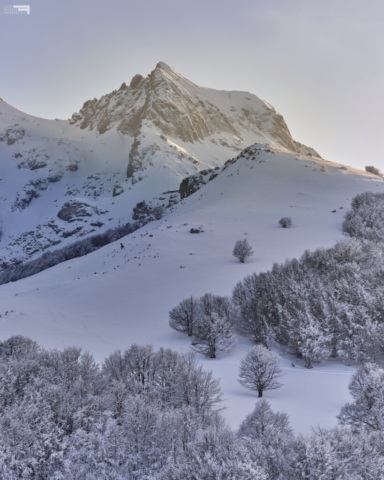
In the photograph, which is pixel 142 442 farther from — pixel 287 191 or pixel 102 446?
pixel 287 191

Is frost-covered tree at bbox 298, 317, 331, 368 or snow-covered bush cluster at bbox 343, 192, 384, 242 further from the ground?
snow-covered bush cluster at bbox 343, 192, 384, 242

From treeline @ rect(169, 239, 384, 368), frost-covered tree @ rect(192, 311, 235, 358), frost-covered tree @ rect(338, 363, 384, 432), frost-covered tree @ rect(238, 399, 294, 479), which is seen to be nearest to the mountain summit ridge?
treeline @ rect(169, 239, 384, 368)

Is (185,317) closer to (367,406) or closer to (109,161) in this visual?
(367,406)

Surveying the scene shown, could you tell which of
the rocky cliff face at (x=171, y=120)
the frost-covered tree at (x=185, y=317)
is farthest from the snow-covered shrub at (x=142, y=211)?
the frost-covered tree at (x=185, y=317)

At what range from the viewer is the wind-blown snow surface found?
53.2 ft

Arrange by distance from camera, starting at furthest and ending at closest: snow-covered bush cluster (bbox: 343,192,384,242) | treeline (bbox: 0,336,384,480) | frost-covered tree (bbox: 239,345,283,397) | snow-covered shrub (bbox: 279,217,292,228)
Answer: snow-covered shrub (bbox: 279,217,292,228) → snow-covered bush cluster (bbox: 343,192,384,242) → frost-covered tree (bbox: 239,345,283,397) → treeline (bbox: 0,336,384,480)

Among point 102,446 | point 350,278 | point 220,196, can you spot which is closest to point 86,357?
point 102,446

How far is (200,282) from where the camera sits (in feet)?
105

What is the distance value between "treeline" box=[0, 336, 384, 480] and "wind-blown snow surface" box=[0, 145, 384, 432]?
2.16 meters

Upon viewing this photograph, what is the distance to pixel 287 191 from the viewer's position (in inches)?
2534

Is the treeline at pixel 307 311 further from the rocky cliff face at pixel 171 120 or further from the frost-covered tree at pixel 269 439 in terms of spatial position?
the rocky cliff face at pixel 171 120

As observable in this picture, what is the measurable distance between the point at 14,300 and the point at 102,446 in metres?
30.2

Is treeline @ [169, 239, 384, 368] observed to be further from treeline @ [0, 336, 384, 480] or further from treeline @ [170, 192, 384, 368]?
treeline @ [0, 336, 384, 480]

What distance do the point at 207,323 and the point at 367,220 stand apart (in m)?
30.3
